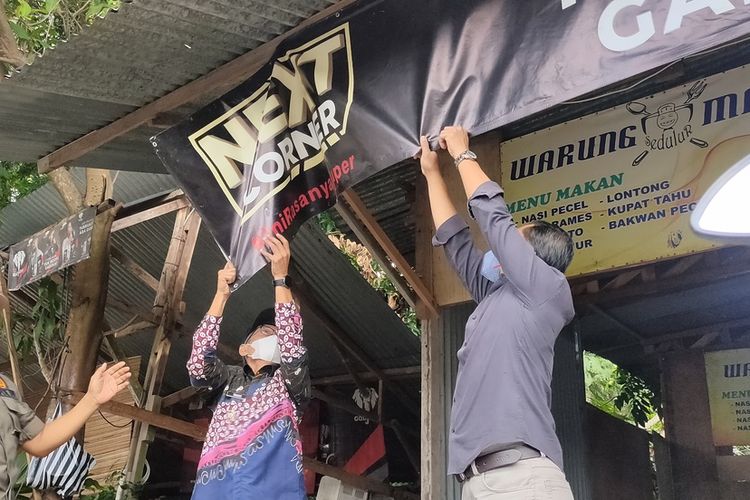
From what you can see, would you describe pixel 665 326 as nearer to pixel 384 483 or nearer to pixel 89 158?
pixel 384 483

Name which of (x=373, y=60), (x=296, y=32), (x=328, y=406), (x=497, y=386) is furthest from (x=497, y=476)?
(x=328, y=406)

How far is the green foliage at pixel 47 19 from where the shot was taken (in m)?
6.36

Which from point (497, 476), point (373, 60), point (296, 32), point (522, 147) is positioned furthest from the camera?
point (522, 147)

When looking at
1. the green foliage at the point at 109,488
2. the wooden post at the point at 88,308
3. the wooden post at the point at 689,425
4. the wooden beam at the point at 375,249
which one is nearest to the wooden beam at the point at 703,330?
the wooden post at the point at 689,425

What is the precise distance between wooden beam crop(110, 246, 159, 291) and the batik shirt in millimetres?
3681

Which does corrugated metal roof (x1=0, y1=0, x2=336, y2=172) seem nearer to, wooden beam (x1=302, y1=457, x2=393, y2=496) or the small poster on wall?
wooden beam (x1=302, y1=457, x2=393, y2=496)

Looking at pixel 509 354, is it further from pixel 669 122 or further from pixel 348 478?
pixel 348 478

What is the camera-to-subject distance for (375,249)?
4680 millimetres

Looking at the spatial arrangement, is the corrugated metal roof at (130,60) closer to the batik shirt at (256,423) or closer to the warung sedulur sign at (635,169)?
the batik shirt at (256,423)

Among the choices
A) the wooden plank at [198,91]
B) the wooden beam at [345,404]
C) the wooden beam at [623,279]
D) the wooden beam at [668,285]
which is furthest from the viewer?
the wooden beam at [345,404]

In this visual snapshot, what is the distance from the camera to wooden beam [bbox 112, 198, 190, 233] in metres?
6.65

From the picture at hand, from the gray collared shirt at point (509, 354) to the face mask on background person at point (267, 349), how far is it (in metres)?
1.30

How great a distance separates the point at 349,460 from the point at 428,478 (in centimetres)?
357

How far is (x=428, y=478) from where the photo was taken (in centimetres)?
452
